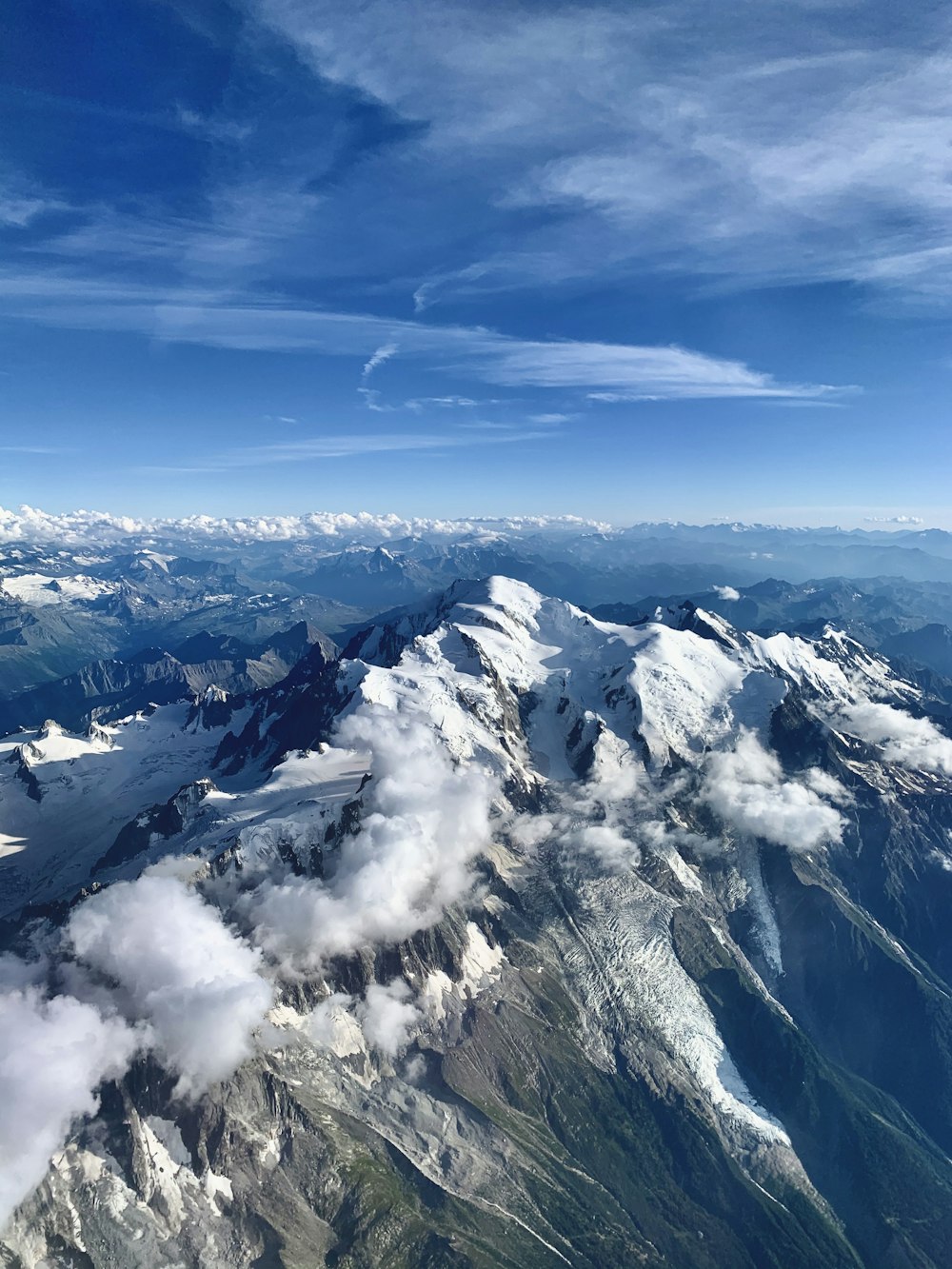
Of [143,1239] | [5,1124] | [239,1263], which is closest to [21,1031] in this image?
[5,1124]

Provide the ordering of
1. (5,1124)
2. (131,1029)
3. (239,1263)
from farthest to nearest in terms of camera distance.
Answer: (131,1029), (239,1263), (5,1124)

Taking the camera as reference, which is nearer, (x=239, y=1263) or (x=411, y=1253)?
(x=239, y=1263)

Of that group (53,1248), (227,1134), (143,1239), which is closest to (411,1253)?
(227,1134)

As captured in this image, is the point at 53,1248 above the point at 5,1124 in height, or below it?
below

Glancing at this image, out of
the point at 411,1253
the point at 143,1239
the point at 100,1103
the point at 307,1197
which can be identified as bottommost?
the point at 411,1253

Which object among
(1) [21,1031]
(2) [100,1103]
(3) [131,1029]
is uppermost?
(1) [21,1031]

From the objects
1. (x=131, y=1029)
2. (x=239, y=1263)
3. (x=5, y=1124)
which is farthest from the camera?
(x=131, y=1029)

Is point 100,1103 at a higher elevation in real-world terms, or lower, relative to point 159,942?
lower

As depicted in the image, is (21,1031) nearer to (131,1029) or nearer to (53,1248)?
(131,1029)

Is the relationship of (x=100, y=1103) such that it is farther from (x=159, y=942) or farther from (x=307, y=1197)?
(x=307, y=1197)
